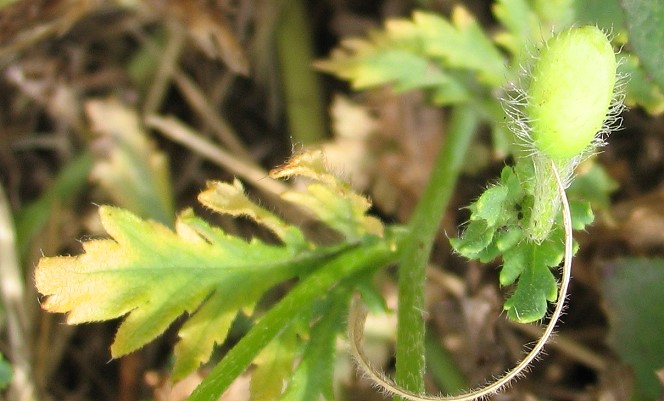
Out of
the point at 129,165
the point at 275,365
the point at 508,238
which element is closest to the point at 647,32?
the point at 508,238

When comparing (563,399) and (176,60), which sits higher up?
(176,60)

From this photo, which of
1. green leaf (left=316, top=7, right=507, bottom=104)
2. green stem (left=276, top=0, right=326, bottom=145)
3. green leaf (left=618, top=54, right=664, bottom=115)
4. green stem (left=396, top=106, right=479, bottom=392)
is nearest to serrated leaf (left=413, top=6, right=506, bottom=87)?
green leaf (left=316, top=7, right=507, bottom=104)

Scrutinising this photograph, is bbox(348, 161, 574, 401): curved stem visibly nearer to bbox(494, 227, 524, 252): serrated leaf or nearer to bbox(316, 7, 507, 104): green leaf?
bbox(494, 227, 524, 252): serrated leaf

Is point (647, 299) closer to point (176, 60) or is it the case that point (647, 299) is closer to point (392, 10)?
point (392, 10)

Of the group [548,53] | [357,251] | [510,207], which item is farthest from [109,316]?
[548,53]

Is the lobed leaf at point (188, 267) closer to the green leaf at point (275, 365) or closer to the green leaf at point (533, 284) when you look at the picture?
the green leaf at point (275, 365)

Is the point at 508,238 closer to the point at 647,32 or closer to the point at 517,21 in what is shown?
the point at 647,32

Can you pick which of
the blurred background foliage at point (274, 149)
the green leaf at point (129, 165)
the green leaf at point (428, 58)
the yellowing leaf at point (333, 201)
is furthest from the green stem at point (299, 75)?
the yellowing leaf at point (333, 201)
